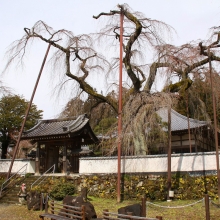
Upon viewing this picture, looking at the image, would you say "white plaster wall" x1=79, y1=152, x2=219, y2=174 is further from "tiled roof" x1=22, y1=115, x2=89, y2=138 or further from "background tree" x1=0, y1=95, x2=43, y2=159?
"background tree" x1=0, y1=95, x2=43, y2=159

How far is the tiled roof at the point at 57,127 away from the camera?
1775 cm

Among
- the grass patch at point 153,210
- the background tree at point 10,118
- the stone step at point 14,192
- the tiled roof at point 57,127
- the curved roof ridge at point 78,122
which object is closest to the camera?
the grass patch at point 153,210

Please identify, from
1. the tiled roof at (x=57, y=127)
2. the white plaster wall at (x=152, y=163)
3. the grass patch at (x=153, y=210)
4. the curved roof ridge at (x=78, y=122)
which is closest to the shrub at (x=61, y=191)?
the grass patch at (x=153, y=210)

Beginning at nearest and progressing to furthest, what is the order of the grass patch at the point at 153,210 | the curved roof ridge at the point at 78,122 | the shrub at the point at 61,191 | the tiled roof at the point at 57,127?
the grass patch at the point at 153,210 → the shrub at the point at 61,191 → the tiled roof at the point at 57,127 → the curved roof ridge at the point at 78,122

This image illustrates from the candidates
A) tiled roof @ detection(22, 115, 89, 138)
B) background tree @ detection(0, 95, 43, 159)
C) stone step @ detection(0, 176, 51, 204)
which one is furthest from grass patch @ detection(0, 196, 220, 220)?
background tree @ detection(0, 95, 43, 159)

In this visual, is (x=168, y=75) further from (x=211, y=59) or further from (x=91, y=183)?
(x=91, y=183)

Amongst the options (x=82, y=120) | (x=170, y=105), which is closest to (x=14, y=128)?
(x=82, y=120)

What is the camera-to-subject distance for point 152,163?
14.4m

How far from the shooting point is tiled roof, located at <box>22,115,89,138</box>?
17750mm

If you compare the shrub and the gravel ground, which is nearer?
the gravel ground

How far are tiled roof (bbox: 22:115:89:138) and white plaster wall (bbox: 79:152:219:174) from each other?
2.32 meters

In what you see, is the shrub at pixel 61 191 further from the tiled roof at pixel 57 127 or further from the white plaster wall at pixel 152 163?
the tiled roof at pixel 57 127

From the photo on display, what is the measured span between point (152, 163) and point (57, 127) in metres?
7.43

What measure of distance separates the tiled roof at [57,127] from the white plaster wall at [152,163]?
2319 millimetres
